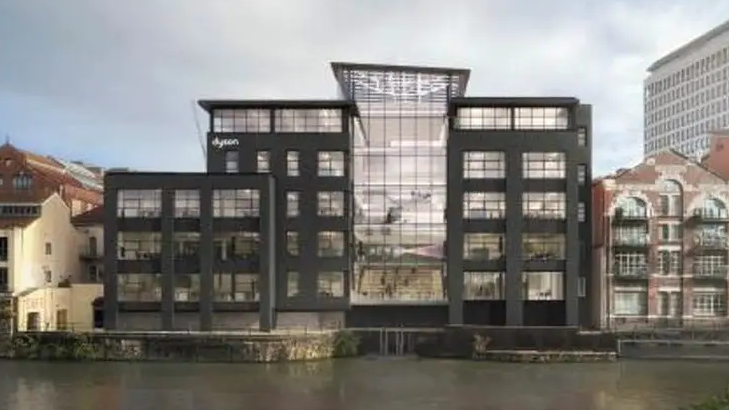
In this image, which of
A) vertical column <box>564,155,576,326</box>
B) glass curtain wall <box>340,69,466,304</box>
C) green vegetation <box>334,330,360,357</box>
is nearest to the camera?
green vegetation <box>334,330,360,357</box>

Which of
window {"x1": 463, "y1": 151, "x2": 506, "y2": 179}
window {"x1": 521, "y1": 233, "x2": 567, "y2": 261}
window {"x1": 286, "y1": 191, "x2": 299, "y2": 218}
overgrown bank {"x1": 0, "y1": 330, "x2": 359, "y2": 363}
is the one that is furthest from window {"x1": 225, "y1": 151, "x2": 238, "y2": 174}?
window {"x1": 521, "y1": 233, "x2": 567, "y2": 261}

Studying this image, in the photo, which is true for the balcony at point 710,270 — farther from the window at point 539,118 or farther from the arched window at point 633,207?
the window at point 539,118

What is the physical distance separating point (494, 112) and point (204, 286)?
2527 centimetres

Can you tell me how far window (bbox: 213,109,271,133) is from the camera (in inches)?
2970

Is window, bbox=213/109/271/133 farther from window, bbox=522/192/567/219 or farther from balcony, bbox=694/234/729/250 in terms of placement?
balcony, bbox=694/234/729/250

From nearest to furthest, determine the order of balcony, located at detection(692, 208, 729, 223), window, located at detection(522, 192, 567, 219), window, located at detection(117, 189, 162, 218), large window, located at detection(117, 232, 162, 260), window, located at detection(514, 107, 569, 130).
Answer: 1. large window, located at detection(117, 232, 162, 260)
2. window, located at detection(117, 189, 162, 218)
3. window, located at detection(522, 192, 567, 219)
4. window, located at detection(514, 107, 569, 130)
5. balcony, located at detection(692, 208, 729, 223)

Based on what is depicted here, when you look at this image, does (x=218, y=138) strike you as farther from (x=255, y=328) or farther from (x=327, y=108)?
(x=255, y=328)

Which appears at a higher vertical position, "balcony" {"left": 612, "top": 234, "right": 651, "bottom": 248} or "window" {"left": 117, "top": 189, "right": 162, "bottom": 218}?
"window" {"left": 117, "top": 189, "right": 162, "bottom": 218}

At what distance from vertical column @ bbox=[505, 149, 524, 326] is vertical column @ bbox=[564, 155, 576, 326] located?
11.0 feet

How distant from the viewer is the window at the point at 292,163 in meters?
74.2

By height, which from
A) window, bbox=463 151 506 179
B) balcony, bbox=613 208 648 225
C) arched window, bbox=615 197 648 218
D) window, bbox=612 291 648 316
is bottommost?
window, bbox=612 291 648 316

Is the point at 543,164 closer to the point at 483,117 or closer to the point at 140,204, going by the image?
the point at 483,117

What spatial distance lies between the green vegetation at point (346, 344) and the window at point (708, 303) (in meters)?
26.5

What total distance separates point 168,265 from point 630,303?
35108mm
